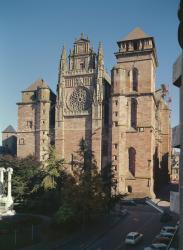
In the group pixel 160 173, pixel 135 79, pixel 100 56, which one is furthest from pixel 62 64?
pixel 160 173

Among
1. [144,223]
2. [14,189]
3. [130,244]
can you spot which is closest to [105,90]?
[14,189]

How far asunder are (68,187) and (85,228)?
452 centimetres

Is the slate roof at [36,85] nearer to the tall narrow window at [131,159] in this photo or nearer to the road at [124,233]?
the tall narrow window at [131,159]

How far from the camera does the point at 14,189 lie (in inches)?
1922

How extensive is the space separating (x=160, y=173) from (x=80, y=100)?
2279cm

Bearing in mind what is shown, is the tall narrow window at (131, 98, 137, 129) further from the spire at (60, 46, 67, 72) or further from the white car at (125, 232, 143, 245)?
the white car at (125, 232, 143, 245)

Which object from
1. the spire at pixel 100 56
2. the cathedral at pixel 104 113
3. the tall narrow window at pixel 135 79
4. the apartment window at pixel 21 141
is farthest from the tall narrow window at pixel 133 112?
the apartment window at pixel 21 141

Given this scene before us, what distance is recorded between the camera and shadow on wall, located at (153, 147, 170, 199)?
63331 mm

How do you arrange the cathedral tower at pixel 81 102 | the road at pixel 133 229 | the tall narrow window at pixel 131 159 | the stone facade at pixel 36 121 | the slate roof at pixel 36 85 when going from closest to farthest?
the road at pixel 133 229, the tall narrow window at pixel 131 159, the cathedral tower at pixel 81 102, the stone facade at pixel 36 121, the slate roof at pixel 36 85

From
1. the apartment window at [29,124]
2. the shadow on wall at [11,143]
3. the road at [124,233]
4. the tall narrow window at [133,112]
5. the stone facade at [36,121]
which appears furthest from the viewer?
the shadow on wall at [11,143]

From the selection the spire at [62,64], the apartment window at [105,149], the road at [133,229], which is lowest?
the road at [133,229]

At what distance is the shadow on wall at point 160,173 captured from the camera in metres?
63.3

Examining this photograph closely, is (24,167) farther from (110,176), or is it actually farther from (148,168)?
(148,168)

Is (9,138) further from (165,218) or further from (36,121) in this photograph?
(165,218)
